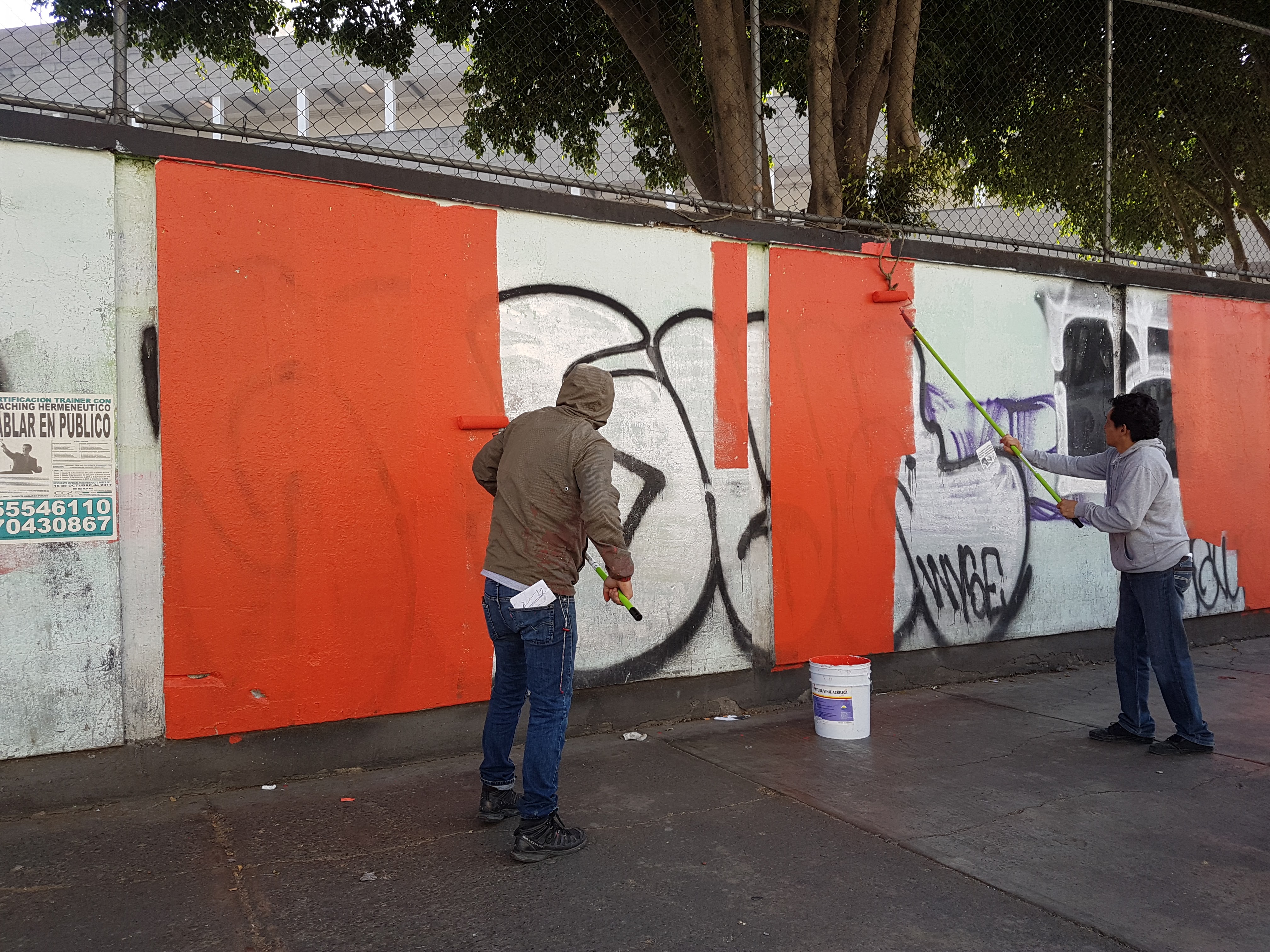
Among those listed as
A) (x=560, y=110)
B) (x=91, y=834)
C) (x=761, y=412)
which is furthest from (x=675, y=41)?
(x=91, y=834)

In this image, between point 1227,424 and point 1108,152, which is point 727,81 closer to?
point 1108,152

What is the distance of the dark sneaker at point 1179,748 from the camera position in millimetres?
4586

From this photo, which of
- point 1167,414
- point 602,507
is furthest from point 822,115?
point 602,507

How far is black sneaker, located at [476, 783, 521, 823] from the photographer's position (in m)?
3.64

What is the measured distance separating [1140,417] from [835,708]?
6.59ft

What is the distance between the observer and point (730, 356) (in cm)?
530

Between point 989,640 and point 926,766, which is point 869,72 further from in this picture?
point 926,766

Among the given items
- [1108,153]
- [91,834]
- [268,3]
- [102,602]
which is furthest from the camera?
[268,3]

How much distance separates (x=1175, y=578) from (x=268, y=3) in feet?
25.1

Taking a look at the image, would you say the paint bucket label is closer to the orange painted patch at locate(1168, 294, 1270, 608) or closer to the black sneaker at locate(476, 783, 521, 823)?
the black sneaker at locate(476, 783, 521, 823)

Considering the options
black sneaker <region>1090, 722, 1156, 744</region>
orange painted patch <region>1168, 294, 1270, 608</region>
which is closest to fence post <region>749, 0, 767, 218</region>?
black sneaker <region>1090, 722, 1156, 744</region>

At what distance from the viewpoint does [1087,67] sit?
26.6 ft

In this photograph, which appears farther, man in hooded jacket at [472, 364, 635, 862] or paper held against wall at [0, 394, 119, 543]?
paper held against wall at [0, 394, 119, 543]

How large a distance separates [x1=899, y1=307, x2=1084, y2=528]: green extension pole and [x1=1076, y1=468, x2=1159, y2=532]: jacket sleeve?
0.12 meters
